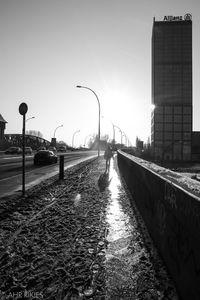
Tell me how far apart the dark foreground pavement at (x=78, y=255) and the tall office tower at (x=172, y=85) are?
113290mm

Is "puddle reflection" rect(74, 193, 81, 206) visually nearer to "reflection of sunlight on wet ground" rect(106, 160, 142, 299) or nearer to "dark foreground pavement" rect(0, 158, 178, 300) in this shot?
"dark foreground pavement" rect(0, 158, 178, 300)

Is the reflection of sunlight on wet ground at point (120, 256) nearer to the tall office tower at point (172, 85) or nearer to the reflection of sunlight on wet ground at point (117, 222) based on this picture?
the reflection of sunlight on wet ground at point (117, 222)

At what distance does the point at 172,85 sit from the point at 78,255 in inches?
5082

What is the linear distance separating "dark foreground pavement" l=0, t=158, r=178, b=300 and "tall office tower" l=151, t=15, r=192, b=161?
113 m

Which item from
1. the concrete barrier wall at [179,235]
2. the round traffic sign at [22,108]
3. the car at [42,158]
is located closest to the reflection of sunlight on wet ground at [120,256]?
the concrete barrier wall at [179,235]

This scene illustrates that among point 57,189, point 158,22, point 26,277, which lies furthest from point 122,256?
point 158,22

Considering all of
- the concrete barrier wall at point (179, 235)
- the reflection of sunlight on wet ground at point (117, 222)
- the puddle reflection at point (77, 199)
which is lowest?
the reflection of sunlight on wet ground at point (117, 222)

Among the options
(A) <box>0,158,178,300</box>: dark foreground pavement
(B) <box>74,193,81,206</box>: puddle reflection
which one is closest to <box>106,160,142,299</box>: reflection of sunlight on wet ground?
(A) <box>0,158,178,300</box>: dark foreground pavement

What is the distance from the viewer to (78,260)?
430 cm

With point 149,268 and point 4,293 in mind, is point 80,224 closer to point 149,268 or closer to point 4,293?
point 149,268

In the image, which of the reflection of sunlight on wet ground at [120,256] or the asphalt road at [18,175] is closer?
the reflection of sunlight on wet ground at [120,256]

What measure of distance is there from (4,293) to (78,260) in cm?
128

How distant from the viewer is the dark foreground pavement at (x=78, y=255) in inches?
133

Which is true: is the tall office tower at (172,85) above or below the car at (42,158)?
above
